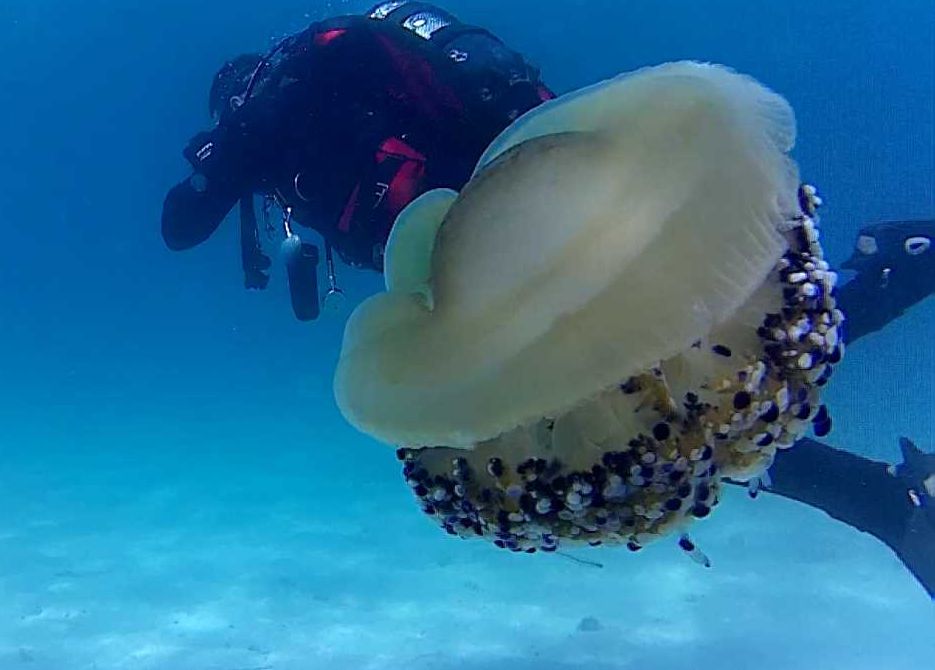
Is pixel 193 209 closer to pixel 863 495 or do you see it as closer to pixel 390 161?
pixel 390 161

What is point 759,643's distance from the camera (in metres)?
6.54

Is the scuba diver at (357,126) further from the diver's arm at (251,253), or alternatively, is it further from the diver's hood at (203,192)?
the diver's arm at (251,253)

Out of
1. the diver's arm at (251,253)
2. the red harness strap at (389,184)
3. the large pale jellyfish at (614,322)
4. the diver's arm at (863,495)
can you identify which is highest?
the diver's arm at (251,253)

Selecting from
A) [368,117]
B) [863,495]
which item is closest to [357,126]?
[368,117]

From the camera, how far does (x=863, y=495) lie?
532cm

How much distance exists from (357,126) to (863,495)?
12.0ft

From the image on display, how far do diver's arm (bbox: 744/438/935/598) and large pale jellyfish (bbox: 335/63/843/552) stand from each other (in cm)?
374

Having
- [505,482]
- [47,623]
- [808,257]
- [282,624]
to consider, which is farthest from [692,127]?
[47,623]

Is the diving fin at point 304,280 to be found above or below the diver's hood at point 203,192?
below

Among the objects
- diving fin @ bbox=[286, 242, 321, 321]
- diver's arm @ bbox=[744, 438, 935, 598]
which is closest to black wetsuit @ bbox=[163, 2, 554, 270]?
diving fin @ bbox=[286, 242, 321, 321]

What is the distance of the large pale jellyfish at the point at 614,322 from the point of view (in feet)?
4.97

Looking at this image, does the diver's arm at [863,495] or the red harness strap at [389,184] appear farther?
the diver's arm at [863,495]

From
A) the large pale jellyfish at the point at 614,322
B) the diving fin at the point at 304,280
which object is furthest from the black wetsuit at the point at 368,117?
the large pale jellyfish at the point at 614,322

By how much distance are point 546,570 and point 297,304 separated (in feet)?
15.3
